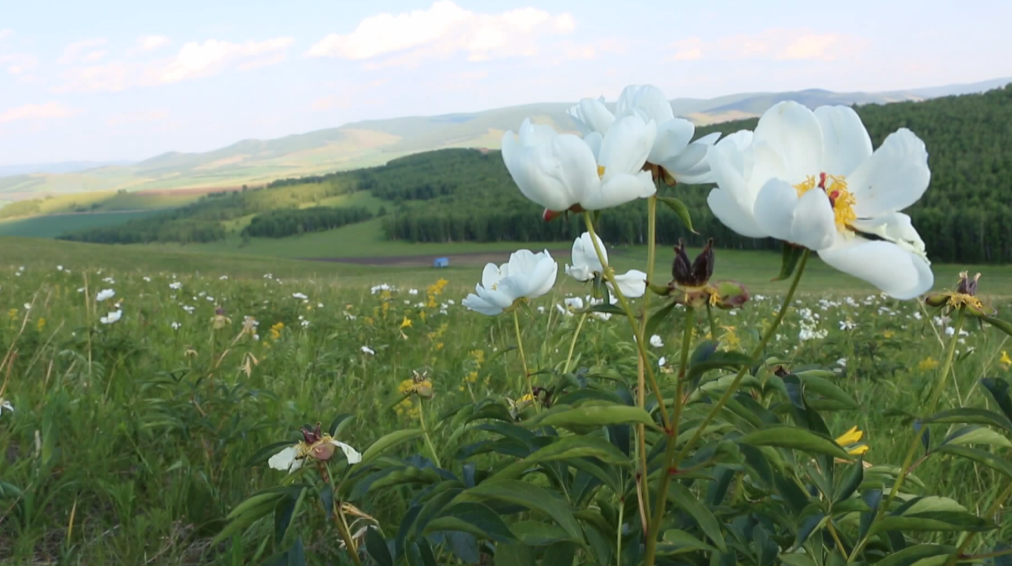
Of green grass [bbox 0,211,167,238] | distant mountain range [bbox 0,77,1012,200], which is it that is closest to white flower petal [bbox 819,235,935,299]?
green grass [bbox 0,211,167,238]

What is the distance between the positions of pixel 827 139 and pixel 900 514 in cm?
65

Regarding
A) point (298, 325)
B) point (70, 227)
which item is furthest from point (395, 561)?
point (70, 227)

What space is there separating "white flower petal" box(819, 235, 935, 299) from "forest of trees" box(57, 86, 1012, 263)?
2098cm

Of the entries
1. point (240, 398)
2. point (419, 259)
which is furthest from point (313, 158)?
point (240, 398)

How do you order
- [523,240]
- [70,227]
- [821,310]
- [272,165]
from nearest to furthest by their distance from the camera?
[821,310] → [523,240] → [70,227] → [272,165]

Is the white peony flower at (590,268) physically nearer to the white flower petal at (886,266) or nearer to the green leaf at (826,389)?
the green leaf at (826,389)

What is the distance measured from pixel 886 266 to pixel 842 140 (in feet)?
0.77

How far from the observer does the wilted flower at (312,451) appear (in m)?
1.29

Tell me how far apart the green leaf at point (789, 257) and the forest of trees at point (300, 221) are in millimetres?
75633

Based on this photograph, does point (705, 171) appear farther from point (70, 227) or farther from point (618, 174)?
point (70, 227)

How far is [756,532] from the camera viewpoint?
1171mm

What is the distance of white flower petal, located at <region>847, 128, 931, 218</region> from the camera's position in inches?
34.6

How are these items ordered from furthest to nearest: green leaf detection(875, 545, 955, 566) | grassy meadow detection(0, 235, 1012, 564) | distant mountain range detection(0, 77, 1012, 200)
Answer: distant mountain range detection(0, 77, 1012, 200) < grassy meadow detection(0, 235, 1012, 564) < green leaf detection(875, 545, 955, 566)

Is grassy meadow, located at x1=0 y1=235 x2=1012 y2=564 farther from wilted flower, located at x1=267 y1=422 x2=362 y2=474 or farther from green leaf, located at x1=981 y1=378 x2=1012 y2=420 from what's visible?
green leaf, located at x1=981 y1=378 x2=1012 y2=420
